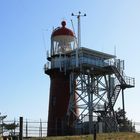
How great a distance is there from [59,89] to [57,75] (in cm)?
181

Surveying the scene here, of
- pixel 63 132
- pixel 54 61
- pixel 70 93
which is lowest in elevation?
pixel 63 132

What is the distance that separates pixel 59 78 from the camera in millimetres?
64250

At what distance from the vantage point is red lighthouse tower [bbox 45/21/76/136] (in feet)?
204

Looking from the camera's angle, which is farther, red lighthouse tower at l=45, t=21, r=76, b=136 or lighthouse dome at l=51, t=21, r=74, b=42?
lighthouse dome at l=51, t=21, r=74, b=42

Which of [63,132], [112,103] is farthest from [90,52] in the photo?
[63,132]

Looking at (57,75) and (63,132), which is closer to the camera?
(63,132)

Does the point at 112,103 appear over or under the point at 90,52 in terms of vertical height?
under

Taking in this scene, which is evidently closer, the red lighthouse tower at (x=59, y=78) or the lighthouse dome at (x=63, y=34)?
the red lighthouse tower at (x=59, y=78)

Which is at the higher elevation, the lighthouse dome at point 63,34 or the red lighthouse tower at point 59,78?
the lighthouse dome at point 63,34

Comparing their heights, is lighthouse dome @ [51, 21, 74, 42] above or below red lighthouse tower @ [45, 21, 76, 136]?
above

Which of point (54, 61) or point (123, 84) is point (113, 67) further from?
point (54, 61)

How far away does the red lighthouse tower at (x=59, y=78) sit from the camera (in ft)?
204

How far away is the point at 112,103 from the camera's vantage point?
65062 millimetres

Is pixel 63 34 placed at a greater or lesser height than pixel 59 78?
greater
